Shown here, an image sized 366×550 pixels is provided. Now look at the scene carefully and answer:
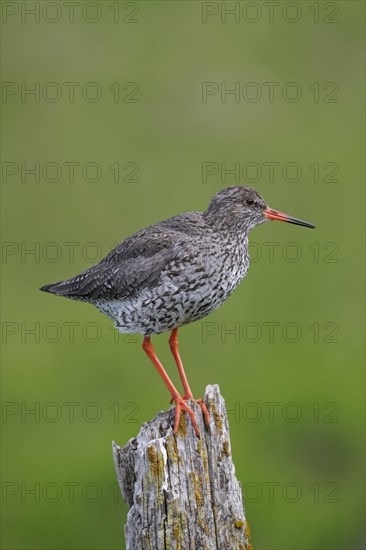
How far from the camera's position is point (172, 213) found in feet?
47.9

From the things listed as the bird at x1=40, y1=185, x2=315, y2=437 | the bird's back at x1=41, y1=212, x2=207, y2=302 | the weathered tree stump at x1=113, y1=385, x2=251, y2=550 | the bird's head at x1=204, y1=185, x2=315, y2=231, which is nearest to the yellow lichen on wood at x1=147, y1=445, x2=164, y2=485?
the weathered tree stump at x1=113, y1=385, x2=251, y2=550

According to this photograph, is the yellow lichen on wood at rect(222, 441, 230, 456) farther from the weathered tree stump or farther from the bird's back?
the bird's back

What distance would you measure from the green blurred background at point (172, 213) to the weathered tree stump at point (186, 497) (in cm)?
437

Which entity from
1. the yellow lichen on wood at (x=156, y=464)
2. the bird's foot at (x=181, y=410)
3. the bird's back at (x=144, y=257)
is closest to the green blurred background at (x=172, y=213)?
the bird's back at (x=144, y=257)

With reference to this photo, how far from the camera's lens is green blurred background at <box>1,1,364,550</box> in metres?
11.6

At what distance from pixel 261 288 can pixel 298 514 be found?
3.71 meters

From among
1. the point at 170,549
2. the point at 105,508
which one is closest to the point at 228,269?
the point at 170,549

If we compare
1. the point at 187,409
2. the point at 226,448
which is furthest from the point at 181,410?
the point at 226,448

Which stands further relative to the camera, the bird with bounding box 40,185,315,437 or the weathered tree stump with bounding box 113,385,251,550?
the bird with bounding box 40,185,315,437

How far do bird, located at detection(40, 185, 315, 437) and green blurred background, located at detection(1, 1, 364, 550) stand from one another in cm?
329

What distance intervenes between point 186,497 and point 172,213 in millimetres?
8408

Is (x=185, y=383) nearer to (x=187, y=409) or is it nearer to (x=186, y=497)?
(x=187, y=409)

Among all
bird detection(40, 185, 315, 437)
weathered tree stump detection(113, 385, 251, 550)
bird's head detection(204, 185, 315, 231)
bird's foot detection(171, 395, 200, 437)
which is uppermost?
bird's head detection(204, 185, 315, 231)

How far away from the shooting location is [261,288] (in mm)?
14352
